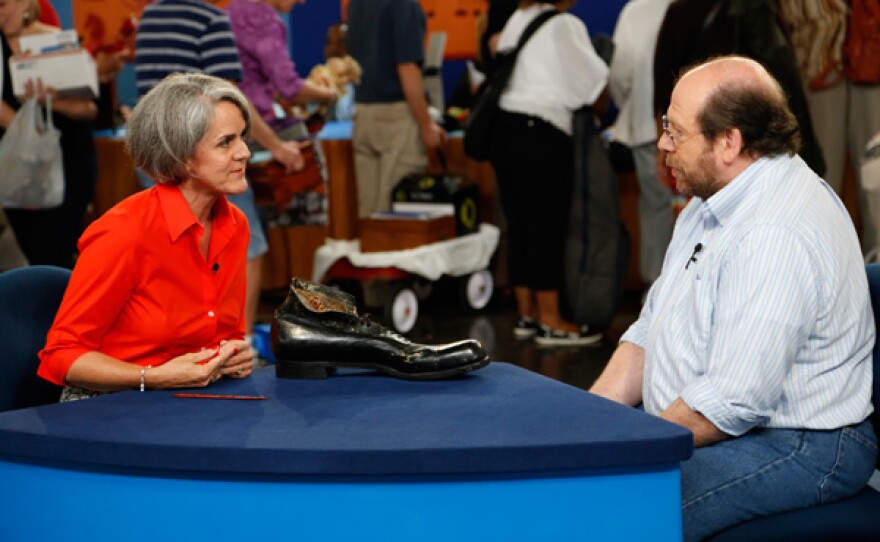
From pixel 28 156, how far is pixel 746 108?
3049mm

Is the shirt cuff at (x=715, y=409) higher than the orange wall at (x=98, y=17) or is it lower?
lower

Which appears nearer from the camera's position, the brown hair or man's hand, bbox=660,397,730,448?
man's hand, bbox=660,397,730,448

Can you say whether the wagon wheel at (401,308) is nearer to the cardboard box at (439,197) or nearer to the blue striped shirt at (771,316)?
the cardboard box at (439,197)

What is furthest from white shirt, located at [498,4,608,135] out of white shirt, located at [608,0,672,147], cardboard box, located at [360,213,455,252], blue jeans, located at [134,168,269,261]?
blue jeans, located at [134,168,269,261]

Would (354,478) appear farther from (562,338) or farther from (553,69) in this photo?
(562,338)

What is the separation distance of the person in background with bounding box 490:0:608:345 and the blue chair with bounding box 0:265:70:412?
3157 millimetres

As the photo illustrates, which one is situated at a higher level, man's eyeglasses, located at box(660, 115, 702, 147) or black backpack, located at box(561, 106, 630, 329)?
man's eyeglasses, located at box(660, 115, 702, 147)

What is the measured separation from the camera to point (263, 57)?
5113 mm

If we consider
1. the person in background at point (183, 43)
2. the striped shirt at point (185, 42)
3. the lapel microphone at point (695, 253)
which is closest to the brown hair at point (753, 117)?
the lapel microphone at point (695, 253)

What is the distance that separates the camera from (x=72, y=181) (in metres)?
4.85

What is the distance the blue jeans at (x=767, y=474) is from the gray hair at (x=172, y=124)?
1105mm

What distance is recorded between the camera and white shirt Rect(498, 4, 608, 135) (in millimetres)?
5234

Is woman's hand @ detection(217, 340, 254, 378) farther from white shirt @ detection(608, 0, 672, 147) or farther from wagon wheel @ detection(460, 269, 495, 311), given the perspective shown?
wagon wheel @ detection(460, 269, 495, 311)

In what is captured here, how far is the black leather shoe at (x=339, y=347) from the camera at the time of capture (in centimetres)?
214
